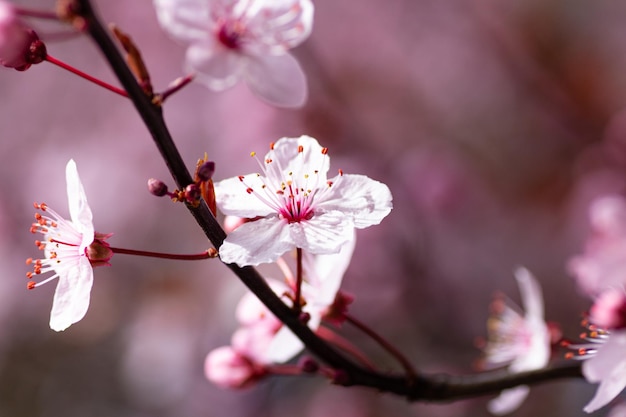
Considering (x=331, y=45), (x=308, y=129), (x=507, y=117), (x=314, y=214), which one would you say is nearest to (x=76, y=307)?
(x=314, y=214)

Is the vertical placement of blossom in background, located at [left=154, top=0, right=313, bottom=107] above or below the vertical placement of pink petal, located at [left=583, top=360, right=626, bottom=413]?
above

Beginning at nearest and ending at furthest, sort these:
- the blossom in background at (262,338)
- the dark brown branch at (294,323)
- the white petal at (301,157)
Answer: the dark brown branch at (294,323), the white petal at (301,157), the blossom in background at (262,338)

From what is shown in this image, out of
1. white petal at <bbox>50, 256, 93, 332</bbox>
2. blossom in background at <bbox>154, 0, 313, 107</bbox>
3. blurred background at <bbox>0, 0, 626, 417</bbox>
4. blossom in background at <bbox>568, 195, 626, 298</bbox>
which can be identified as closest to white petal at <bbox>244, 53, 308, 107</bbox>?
blossom in background at <bbox>154, 0, 313, 107</bbox>

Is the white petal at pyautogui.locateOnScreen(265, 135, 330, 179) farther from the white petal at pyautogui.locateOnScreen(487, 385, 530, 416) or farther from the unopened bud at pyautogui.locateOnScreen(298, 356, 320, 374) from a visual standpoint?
the white petal at pyautogui.locateOnScreen(487, 385, 530, 416)

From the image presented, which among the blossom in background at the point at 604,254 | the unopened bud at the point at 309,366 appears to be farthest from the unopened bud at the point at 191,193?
the blossom in background at the point at 604,254

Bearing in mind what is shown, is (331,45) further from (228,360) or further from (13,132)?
(228,360)

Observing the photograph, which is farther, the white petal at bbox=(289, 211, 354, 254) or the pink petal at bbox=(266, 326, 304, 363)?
the pink petal at bbox=(266, 326, 304, 363)

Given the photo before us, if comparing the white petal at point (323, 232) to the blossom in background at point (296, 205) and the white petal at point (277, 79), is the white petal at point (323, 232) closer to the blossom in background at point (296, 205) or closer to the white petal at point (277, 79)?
the blossom in background at point (296, 205)
